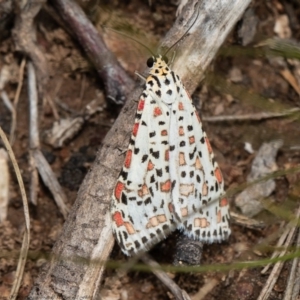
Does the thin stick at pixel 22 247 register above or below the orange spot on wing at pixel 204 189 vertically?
above

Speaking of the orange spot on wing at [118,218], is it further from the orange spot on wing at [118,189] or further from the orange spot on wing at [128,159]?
the orange spot on wing at [128,159]

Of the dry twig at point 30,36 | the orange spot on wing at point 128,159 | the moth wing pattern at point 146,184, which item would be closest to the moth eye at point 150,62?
the moth wing pattern at point 146,184

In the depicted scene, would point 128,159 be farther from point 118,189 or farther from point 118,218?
point 118,218

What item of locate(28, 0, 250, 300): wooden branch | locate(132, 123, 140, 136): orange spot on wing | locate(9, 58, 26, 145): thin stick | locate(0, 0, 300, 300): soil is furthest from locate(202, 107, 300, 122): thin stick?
locate(9, 58, 26, 145): thin stick

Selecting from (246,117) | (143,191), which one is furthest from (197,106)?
(143,191)

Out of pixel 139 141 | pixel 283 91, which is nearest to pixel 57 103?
pixel 139 141

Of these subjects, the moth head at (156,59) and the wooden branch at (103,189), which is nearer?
the wooden branch at (103,189)

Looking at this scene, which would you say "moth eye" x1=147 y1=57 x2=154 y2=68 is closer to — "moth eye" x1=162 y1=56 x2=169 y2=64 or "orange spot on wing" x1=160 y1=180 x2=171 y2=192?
"moth eye" x1=162 y1=56 x2=169 y2=64
